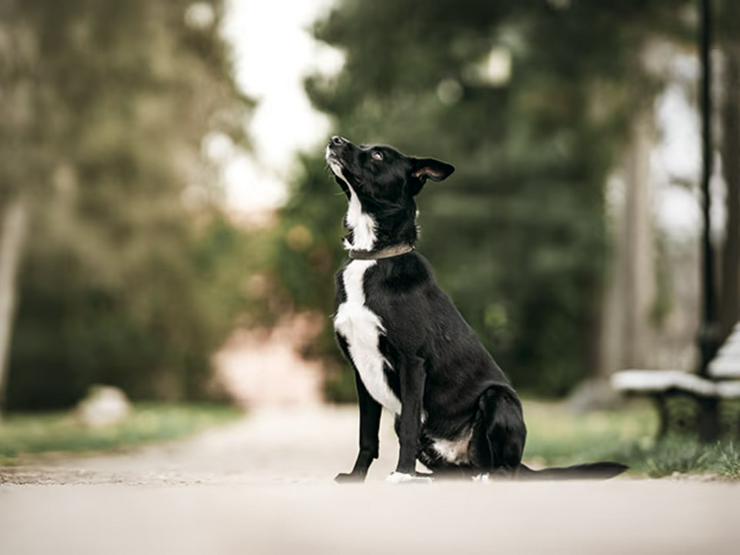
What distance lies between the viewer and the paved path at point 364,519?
116 inches

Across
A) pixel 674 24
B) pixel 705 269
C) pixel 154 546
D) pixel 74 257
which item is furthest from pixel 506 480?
pixel 74 257

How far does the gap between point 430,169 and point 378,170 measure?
0.56 feet

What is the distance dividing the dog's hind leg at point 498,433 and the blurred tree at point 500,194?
11236 mm

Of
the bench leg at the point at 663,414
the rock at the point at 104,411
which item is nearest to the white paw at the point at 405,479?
the bench leg at the point at 663,414

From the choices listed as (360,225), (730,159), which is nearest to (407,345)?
(360,225)

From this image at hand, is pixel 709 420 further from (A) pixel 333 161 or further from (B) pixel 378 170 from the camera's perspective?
(A) pixel 333 161

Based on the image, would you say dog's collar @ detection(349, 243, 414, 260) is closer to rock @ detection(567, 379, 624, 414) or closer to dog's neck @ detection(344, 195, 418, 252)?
dog's neck @ detection(344, 195, 418, 252)

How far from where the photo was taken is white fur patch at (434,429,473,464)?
3445mm

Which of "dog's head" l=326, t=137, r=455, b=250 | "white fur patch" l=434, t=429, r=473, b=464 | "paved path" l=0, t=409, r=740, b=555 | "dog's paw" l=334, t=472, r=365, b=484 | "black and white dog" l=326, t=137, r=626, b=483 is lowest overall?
"paved path" l=0, t=409, r=740, b=555

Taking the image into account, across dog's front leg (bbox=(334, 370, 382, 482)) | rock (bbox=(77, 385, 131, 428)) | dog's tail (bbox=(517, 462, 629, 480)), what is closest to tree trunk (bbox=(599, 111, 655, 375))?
rock (bbox=(77, 385, 131, 428))

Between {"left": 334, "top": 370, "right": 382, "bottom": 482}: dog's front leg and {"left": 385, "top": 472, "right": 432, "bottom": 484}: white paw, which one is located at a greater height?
{"left": 334, "top": 370, "right": 382, "bottom": 482}: dog's front leg

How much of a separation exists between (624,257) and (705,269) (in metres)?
9.01

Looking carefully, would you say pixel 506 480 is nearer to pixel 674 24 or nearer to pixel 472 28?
pixel 472 28

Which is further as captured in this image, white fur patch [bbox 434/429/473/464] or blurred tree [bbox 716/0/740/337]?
blurred tree [bbox 716/0/740/337]
